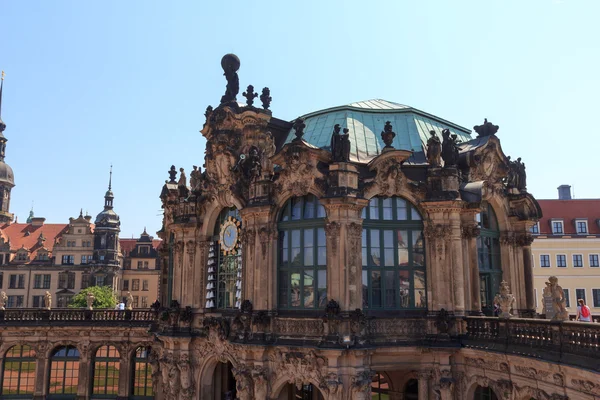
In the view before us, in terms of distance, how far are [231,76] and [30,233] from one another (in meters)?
73.9

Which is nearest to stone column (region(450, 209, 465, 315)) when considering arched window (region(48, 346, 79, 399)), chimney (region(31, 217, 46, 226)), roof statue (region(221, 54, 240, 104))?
roof statue (region(221, 54, 240, 104))

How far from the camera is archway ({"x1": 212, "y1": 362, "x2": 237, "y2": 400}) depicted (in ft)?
91.0

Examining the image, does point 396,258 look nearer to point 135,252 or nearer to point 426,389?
point 426,389

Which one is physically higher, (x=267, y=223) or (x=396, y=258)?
(x=267, y=223)

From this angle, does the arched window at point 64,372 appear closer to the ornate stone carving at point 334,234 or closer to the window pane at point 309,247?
the window pane at point 309,247

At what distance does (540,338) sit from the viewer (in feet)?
54.1

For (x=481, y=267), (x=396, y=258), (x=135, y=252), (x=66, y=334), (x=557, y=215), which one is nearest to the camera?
(x=396, y=258)

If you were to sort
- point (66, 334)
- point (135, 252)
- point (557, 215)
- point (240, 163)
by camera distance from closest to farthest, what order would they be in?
1. point (240, 163)
2. point (66, 334)
3. point (557, 215)
4. point (135, 252)

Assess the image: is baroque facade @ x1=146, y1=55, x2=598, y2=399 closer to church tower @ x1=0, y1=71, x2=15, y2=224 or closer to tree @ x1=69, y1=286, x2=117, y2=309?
tree @ x1=69, y1=286, x2=117, y2=309

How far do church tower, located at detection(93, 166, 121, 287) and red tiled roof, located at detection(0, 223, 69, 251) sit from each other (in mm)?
6471

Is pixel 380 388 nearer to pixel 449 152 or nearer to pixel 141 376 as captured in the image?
pixel 449 152

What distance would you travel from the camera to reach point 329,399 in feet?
67.0

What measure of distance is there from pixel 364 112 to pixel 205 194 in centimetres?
884

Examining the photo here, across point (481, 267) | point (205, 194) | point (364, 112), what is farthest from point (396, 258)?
point (205, 194)
